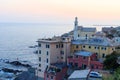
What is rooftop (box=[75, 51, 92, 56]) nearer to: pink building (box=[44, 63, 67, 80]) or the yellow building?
the yellow building

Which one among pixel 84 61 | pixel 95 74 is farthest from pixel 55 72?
pixel 95 74

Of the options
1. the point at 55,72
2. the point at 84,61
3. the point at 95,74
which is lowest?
the point at 55,72

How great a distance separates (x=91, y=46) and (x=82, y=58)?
10.8 feet

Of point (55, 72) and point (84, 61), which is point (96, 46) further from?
point (55, 72)

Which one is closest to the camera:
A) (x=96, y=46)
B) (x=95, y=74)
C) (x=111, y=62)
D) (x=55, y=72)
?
(x=95, y=74)

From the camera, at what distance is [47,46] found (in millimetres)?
43969

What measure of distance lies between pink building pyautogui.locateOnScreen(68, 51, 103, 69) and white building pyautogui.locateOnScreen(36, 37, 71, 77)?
6.32ft

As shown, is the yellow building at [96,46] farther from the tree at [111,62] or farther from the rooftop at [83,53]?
the tree at [111,62]

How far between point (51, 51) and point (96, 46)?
19.2ft

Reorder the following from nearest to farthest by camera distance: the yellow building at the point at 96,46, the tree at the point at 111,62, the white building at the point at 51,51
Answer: the tree at the point at 111,62
the yellow building at the point at 96,46
the white building at the point at 51,51

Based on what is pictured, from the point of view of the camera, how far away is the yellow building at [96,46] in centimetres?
4328

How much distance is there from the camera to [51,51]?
144ft

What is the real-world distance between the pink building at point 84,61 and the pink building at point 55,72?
1497mm

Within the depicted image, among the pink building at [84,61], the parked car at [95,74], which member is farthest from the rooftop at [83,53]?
the parked car at [95,74]
